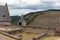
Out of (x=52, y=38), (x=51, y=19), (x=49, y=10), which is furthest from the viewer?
(x=49, y=10)

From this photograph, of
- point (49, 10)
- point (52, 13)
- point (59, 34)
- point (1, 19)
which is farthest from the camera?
point (1, 19)

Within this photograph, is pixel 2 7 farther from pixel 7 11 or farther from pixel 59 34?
pixel 59 34

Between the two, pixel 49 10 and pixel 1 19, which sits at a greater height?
pixel 49 10

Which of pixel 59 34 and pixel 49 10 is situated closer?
pixel 59 34

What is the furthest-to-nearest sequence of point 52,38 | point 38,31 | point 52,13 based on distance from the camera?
point 52,13, point 38,31, point 52,38

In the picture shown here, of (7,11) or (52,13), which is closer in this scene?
(52,13)

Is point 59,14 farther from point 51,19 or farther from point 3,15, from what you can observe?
point 3,15

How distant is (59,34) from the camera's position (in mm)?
21922

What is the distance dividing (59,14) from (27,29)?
10620 mm

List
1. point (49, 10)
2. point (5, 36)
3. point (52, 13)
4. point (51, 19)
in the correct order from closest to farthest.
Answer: point (5, 36), point (51, 19), point (52, 13), point (49, 10)

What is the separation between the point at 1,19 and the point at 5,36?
3817 centimetres

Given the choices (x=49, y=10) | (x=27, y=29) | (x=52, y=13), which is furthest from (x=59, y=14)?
(x=27, y=29)

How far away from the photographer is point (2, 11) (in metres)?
57.9

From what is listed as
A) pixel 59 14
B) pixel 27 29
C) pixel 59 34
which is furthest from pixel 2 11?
pixel 59 34
